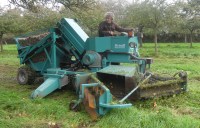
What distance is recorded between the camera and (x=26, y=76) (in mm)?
9797

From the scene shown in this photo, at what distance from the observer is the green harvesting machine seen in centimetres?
633

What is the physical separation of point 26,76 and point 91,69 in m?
2.45

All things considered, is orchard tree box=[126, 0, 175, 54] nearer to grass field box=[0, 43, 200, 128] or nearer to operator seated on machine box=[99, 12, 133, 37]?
operator seated on machine box=[99, 12, 133, 37]

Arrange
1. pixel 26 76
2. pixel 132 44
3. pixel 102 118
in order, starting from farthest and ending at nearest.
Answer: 1. pixel 26 76
2. pixel 132 44
3. pixel 102 118

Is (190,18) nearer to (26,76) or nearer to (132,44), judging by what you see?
(26,76)

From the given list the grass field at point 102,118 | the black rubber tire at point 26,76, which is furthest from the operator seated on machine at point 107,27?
the black rubber tire at point 26,76

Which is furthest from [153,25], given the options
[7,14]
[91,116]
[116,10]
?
[116,10]

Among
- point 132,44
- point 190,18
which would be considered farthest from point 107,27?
point 190,18

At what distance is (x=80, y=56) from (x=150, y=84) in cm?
252

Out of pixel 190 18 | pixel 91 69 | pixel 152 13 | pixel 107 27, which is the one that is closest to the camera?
pixel 91 69

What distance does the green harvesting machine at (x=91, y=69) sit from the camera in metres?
6.33

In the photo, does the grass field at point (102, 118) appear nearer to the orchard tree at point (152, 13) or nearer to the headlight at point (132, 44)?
the headlight at point (132, 44)

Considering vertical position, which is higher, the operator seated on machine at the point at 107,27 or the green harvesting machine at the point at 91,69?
the operator seated on machine at the point at 107,27

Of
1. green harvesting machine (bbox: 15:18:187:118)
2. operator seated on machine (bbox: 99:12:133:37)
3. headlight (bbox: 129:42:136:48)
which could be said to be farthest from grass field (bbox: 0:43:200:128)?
operator seated on machine (bbox: 99:12:133:37)
